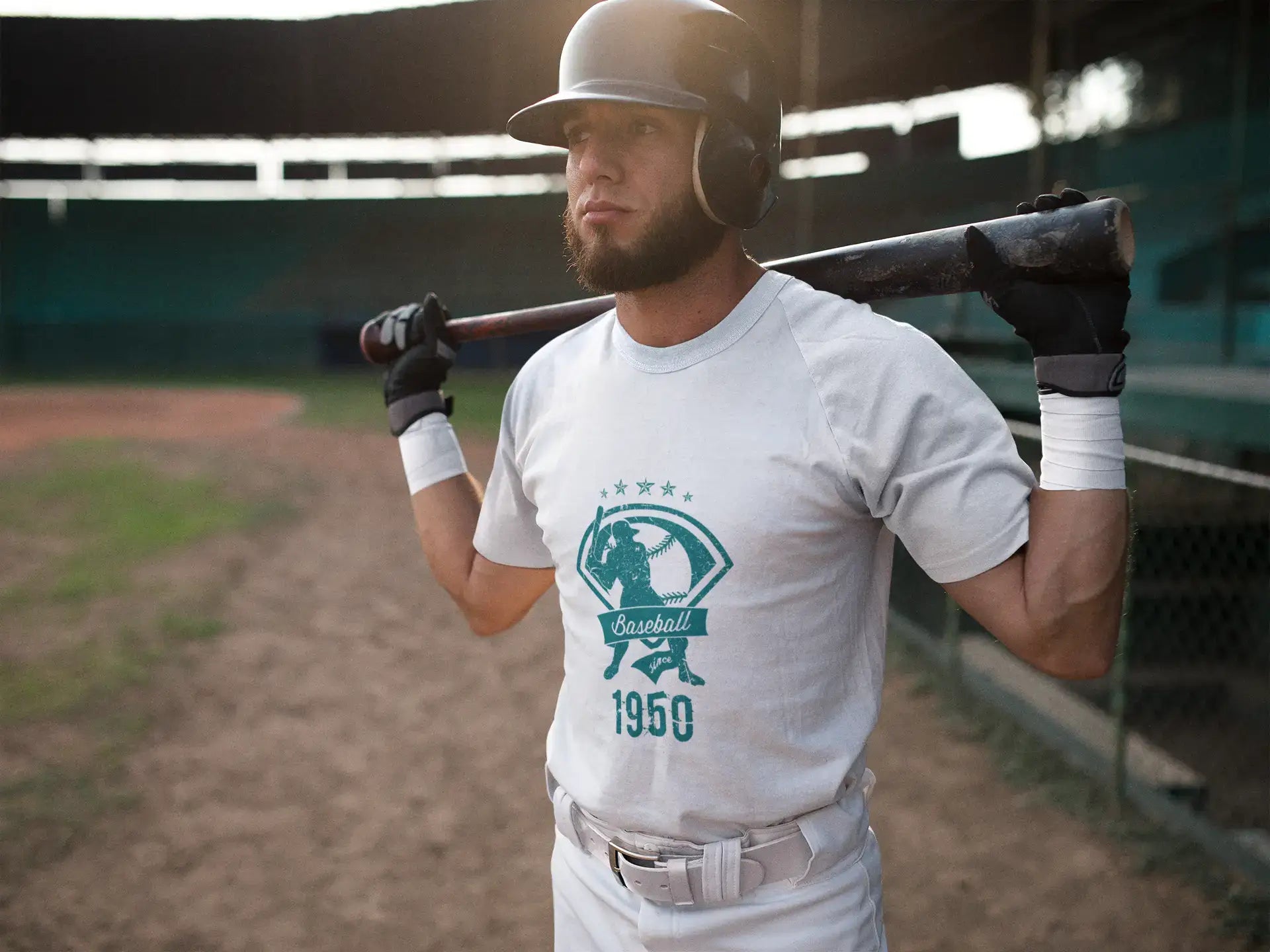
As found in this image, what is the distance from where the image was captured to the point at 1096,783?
13.7 feet

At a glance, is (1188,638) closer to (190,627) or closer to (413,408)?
(413,408)

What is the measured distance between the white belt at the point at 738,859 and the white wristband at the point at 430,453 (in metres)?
0.82

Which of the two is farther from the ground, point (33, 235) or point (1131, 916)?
point (33, 235)

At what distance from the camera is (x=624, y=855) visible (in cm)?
159

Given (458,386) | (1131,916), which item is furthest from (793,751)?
(458,386)

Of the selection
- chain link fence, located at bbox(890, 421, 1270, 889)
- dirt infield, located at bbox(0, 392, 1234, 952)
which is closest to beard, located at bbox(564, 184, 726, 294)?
dirt infield, located at bbox(0, 392, 1234, 952)

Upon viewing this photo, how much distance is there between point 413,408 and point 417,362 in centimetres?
10

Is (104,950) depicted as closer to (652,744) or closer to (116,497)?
(652,744)

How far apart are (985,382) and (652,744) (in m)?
6.00

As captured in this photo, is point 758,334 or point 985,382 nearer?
point 758,334

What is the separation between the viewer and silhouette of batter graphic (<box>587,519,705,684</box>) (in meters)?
1.51

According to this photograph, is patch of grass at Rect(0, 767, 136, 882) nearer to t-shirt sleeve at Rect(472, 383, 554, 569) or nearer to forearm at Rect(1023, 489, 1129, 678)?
t-shirt sleeve at Rect(472, 383, 554, 569)

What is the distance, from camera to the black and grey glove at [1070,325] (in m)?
1.40

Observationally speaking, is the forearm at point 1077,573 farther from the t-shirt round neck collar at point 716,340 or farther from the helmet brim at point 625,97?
the helmet brim at point 625,97
